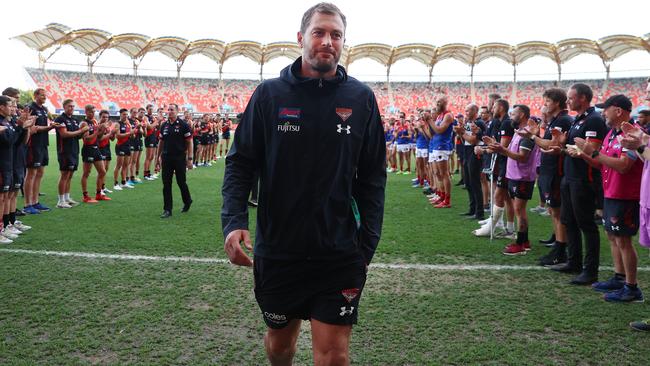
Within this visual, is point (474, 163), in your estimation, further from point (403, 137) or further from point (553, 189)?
point (403, 137)

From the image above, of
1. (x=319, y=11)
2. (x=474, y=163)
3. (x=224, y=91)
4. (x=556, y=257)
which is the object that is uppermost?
(x=224, y=91)

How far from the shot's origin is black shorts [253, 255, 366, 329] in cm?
229

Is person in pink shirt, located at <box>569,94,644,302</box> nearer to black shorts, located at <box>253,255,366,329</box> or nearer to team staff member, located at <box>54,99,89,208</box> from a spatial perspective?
black shorts, located at <box>253,255,366,329</box>

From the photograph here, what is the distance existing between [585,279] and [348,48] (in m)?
51.6

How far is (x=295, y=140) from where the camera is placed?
2.28 m

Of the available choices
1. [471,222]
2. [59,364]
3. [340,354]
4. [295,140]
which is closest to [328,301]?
[340,354]

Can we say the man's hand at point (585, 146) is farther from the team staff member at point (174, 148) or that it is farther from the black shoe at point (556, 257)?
the team staff member at point (174, 148)

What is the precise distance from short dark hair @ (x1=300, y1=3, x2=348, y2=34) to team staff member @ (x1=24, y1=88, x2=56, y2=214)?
9.02 meters

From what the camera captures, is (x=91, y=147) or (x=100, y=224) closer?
(x=100, y=224)

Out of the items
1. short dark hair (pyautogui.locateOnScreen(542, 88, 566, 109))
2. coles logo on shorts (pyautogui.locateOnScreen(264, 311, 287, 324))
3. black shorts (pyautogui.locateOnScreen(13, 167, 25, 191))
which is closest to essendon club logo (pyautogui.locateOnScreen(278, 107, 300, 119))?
coles logo on shorts (pyautogui.locateOnScreen(264, 311, 287, 324))

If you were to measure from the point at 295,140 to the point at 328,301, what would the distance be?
796mm

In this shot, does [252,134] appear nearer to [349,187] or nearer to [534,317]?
[349,187]

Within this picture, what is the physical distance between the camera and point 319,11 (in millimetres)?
2295

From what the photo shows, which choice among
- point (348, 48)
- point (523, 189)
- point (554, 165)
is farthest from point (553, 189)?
point (348, 48)
